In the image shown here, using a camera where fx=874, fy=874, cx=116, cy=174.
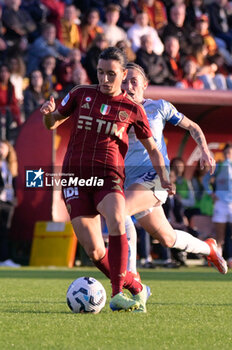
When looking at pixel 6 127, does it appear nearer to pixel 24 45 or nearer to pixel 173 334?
pixel 24 45

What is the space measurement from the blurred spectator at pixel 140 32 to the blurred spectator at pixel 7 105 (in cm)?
365

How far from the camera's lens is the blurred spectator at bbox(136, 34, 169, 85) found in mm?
17516

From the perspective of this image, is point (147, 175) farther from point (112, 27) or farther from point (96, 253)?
point (112, 27)

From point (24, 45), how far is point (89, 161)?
10943 millimetres

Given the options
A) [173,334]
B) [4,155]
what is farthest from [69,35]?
[173,334]

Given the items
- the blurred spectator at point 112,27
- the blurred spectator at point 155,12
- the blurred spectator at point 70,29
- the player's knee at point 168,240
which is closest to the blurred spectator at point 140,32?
the blurred spectator at point 112,27

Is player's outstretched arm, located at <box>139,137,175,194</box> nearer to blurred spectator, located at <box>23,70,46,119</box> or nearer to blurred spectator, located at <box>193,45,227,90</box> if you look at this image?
blurred spectator, located at <box>23,70,46,119</box>

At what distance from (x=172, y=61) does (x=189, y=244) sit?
34.0 feet

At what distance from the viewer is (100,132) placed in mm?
6949

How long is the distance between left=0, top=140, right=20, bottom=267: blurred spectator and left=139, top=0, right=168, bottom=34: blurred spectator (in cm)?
685

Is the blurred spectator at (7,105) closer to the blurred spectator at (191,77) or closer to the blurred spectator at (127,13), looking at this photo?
the blurred spectator at (191,77)

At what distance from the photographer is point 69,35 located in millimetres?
18609

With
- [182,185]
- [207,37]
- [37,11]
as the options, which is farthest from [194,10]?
[182,185]

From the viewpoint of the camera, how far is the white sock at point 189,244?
833cm
